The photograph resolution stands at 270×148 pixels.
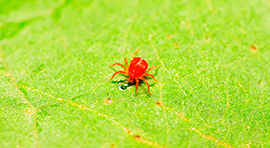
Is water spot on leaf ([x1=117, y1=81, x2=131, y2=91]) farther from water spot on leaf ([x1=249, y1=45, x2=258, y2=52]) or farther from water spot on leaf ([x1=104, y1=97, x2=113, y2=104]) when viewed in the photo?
water spot on leaf ([x1=249, y1=45, x2=258, y2=52])

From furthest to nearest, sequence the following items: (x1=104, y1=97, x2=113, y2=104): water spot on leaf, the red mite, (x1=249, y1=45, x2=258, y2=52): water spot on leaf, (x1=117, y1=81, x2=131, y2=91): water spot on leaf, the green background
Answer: (x1=249, y1=45, x2=258, y2=52): water spot on leaf → the red mite → (x1=117, y1=81, x2=131, y2=91): water spot on leaf → (x1=104, y1=97, x2=113, y2=104): water spot on leaf → the green background

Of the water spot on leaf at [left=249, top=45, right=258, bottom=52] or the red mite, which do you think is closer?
the red mite

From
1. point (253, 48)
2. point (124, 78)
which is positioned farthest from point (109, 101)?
point (253, 48)

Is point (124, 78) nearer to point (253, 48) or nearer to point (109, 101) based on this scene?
point (109, 101)

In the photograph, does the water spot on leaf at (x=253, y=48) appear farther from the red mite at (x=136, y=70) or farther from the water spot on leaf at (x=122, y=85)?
the water spot on leaf at (x=122, y=85)

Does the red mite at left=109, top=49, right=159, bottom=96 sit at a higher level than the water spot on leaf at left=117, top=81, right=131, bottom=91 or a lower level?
higher

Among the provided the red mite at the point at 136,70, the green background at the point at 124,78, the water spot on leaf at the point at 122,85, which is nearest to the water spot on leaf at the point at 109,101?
the green background at the point at 124,78

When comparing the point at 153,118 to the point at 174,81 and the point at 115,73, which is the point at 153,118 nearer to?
the point at 174,81

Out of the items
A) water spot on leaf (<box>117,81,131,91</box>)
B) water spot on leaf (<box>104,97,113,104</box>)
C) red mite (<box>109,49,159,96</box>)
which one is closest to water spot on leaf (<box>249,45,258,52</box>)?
red mite (<box>109,49,159,96</box>)

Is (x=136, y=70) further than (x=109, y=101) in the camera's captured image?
Yes
